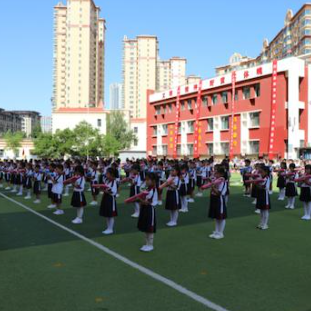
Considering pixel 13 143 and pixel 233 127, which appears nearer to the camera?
pixel 233 127

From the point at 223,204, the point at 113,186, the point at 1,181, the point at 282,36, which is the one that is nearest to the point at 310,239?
the point at 223,204

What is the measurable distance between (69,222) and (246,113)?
33.4 metres

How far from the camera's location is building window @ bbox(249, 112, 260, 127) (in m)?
39.8

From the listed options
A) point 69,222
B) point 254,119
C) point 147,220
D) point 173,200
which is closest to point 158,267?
point 147,220

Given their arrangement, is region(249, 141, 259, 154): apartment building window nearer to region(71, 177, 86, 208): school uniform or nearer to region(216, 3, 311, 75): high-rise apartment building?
region(71, 177, 86, 208): school uniform

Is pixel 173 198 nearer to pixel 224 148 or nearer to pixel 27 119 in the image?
pixel 224 148

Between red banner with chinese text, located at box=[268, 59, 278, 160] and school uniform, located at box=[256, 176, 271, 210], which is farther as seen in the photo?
red banner with chinese text, located at box=[268, 59, 278, 160]

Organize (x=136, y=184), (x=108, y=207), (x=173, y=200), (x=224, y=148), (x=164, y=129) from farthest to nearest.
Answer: (x=164, y=129)
(x=224, y=148)
(x=136, y=184)
(x=173, y=200)
(x=108, y=207)

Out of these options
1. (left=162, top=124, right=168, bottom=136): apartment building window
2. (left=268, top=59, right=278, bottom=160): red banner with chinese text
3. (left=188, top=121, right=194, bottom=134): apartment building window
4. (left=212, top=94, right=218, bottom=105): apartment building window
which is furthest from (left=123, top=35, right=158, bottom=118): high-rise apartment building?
(left=268, top=59, right=278, bottom=160): red banner with chinese text

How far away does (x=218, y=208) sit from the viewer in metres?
8.20

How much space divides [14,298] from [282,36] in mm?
105425

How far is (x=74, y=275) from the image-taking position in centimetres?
562

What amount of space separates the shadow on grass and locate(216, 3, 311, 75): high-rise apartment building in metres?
61.7

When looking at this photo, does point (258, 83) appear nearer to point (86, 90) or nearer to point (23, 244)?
point (23, 244)
